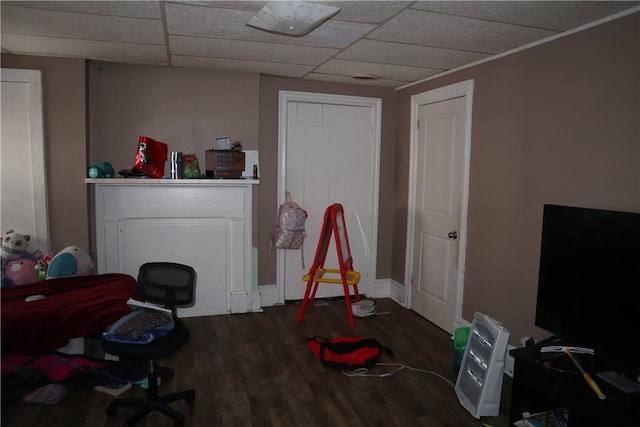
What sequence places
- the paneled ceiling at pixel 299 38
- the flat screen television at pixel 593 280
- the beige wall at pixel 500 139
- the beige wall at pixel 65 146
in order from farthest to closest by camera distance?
the beige wall at pixel 65 146 < the beige wall at pixel 500 139 < the paneled ceiling at pixel 299 38 < the flat screen television at pixel 593 280

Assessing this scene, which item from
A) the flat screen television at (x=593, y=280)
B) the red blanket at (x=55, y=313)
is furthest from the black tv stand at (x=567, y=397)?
the red blanket at (x=55, y=313)

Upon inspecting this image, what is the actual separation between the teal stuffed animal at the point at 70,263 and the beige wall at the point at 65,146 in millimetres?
255

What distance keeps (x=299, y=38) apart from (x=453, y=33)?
980 mm

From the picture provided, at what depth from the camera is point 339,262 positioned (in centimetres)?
402

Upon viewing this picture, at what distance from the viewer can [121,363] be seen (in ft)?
10.1

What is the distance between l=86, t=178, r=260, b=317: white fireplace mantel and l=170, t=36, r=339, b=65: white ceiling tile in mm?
1112

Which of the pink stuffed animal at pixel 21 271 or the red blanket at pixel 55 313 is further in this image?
the pink stuffed animal at pixel 21 271

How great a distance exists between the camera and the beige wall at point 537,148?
7.81 feet

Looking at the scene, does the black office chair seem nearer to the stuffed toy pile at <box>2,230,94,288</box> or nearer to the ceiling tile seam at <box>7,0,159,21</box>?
the stuffed toy pile at <box>2,230,94,288</box>

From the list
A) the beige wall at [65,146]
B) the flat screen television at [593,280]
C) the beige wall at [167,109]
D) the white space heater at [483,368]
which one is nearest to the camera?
the flat screen television at [593,280]

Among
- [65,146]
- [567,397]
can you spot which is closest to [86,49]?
[65,146]

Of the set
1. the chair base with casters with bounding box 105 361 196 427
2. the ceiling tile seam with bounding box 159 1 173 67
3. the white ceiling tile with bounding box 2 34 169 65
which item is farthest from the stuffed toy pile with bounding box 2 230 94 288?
the ceiling tile seam with bounding box 159 1 173 67

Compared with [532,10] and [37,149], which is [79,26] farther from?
[532,10]

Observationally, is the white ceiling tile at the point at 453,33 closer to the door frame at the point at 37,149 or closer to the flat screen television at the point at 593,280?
the flat screen television at the point at 593,280
